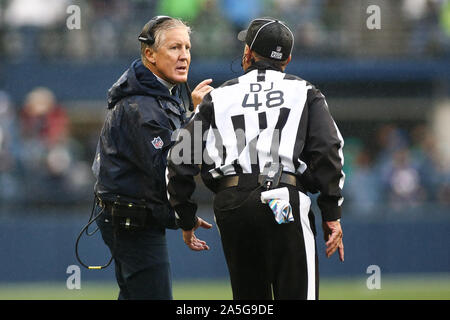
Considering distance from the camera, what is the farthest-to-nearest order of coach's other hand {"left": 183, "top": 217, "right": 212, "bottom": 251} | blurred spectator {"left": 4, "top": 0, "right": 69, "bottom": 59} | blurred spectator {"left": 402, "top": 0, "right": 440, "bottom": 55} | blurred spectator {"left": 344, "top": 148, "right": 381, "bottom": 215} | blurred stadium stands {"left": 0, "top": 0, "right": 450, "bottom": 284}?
blurred spectator {"left": 402, "top": 0, "right": 440, "bottom": 55} < blurred spectator {"left": 4, "top": 0, "right": 69, "bottom": 59} < blurred stadium stands {"left": 0, "top": 0, "right": 450, "bottom": 284} < blurred spectator {"left": 344, "top": 148, "right": 381, "bottom": 215} < coach's other hand {"left": 183, "top": 217, "right": 212, "bottom": 251}

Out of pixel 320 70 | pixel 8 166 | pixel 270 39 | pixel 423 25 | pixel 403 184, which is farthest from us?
pixel 423 25

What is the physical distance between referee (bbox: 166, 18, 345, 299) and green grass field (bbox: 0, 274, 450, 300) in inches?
234

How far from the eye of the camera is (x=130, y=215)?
20.7 ft

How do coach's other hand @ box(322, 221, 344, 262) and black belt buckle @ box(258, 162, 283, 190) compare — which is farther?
coach's other hand @ box(322, 221, 344, 262)

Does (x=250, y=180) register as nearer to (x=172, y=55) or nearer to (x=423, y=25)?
(x=172, y=55)

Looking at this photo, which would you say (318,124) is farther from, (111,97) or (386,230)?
(386,230)

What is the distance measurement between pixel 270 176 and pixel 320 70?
12160 mm

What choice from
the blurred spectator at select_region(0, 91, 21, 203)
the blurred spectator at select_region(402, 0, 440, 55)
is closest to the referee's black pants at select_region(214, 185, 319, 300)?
the blurred spectator at select_region(0, 91, 21, 203)

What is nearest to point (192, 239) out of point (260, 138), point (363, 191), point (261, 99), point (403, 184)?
point (260, 138)

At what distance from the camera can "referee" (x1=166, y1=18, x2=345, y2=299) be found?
5656 millimetres

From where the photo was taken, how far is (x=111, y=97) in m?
6.59

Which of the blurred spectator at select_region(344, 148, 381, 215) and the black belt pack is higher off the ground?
the black belt pack

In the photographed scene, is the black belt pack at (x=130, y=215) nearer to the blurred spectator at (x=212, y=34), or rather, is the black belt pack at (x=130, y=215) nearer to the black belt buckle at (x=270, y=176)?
the black belt buckle at (x=270, y=176)

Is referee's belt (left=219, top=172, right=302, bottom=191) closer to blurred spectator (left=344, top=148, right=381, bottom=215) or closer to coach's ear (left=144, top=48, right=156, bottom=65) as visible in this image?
coach's ear (left=144, top=48, right=156, bottom=65)
